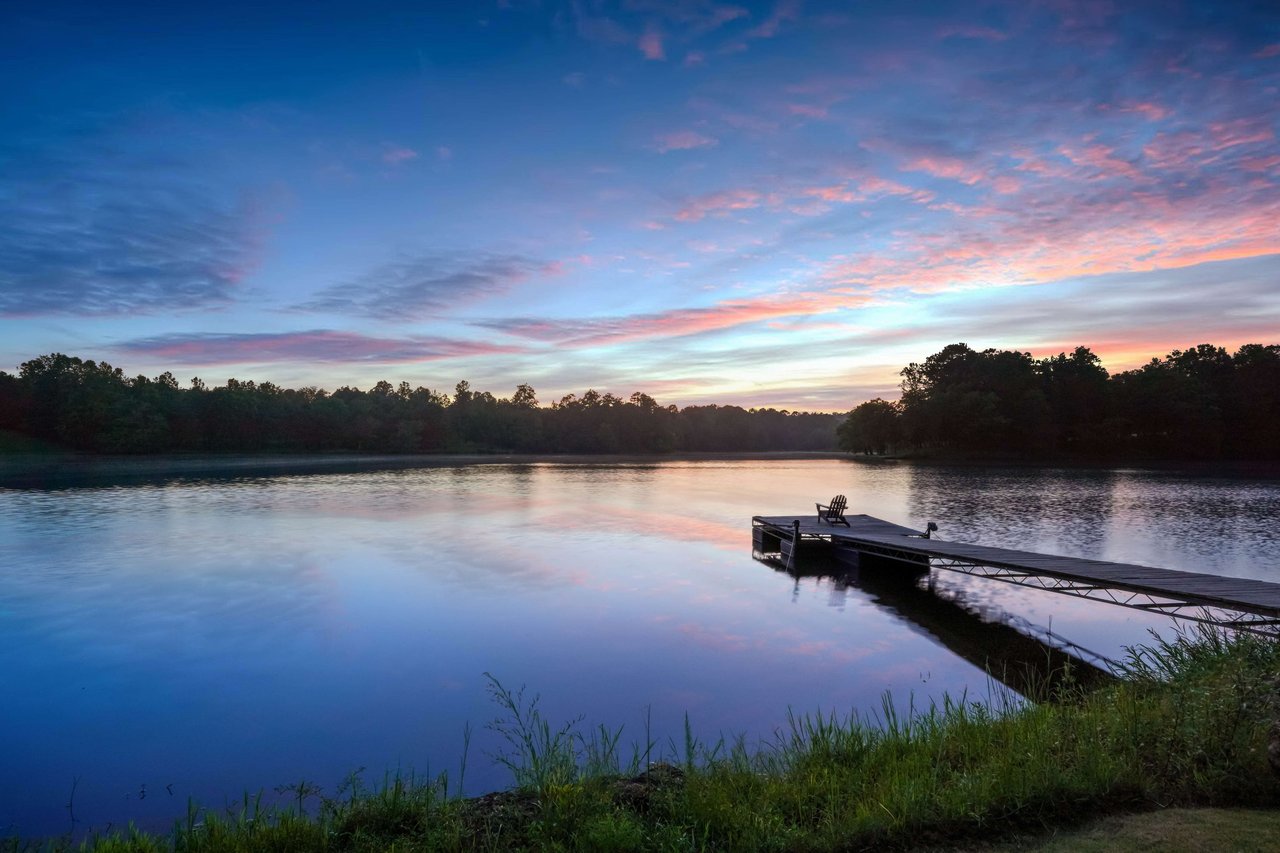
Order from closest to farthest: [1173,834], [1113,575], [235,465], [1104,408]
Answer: [1173,834]
[1113,575]
[235,465]
[1104,408]

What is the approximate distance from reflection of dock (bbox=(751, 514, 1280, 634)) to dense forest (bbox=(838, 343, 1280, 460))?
211 feet

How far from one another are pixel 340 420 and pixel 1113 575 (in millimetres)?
98690

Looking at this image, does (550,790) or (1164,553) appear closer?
(550,790)

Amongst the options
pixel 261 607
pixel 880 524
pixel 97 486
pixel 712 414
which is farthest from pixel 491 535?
pixel 712 414

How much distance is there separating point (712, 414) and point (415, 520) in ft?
400

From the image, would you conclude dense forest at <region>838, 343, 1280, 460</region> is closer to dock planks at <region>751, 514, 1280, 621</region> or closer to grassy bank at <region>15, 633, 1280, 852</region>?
dock planks at <region>751, 514, 1280, 621</region>

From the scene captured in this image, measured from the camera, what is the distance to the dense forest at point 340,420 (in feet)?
247

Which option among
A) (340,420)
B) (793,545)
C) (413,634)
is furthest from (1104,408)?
(340,420)

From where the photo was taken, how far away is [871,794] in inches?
192

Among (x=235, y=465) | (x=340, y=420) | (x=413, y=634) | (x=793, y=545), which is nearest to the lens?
(x=413, y=634)

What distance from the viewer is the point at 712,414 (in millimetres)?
146750

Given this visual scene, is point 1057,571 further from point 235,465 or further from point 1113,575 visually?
point 235,465

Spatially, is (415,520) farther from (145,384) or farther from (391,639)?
(145,384)

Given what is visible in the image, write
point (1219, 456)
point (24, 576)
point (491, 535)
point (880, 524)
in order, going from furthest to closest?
point (1219, 456) → point (491, 535) → point (880, 524) → point (24, 576)
